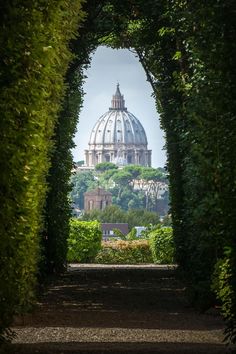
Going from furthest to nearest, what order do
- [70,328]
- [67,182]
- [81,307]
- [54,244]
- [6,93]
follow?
[67,182]
[54,244]
[81,307]
[70,328]
[6,93]

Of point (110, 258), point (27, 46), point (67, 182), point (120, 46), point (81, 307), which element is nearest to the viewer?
point (27, 46)

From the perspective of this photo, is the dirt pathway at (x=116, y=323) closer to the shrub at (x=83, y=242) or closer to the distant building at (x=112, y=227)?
the shrub at (x=83, y=242)

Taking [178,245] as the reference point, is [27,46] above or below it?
above

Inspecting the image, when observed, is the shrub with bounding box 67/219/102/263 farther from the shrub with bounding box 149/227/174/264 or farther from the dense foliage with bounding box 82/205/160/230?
the dense foliage with bounding box 82/205/160/230

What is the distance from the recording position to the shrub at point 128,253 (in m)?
44.6

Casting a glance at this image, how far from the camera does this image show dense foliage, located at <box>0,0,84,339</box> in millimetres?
10953

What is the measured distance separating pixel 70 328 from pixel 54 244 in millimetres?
10303

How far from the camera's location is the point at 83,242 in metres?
40.9

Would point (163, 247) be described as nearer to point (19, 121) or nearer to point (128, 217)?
point (19, 121)

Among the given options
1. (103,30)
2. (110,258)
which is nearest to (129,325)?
(103,30)

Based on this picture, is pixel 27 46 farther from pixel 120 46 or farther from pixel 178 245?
pixel 120 46

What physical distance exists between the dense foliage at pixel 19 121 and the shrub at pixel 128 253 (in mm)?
30877

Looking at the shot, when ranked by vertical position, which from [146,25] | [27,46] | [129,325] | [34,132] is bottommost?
[129,325]

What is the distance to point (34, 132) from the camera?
12289mm
